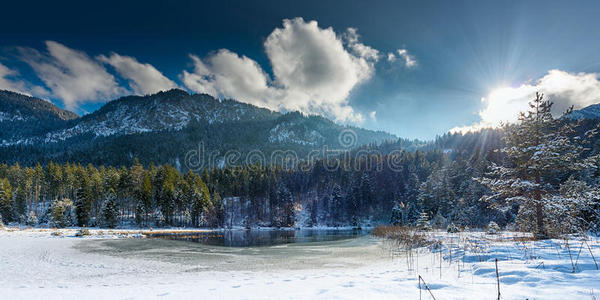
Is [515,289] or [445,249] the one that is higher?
[515,289]

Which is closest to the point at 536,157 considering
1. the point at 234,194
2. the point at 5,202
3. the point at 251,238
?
the point at 251,238

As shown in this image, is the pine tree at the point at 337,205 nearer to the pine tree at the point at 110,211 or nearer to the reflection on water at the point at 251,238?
the reflection on water at the point at 251,238

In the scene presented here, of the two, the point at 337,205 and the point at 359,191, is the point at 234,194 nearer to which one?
the point at 337,205

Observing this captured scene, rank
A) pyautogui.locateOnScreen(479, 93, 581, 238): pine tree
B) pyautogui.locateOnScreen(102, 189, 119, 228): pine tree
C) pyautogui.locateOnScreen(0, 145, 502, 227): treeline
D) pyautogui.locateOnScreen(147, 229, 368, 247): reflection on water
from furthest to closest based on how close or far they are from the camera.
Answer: pyautogui.locateOnScreen(0, 145, 502, 227): treeline < pyautogui.locateOnScreen(102, 189, 119, 228): pine tree < pyautogui.locateOnScreen(147, 229, 368, 247): reflection on water < pyautogui.locateOnScreen(479, 93, 581, 238): pine tree

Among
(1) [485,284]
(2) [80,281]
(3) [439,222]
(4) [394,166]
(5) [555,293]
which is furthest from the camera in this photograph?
(4) [394,166]

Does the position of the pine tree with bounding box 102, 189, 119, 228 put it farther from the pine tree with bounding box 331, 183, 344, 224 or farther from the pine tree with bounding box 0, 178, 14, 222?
the pine tree with bounding box 331, 183, 344, 224

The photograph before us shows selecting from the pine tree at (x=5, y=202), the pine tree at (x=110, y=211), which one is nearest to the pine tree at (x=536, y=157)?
the pine tree at (x=110, y=211)

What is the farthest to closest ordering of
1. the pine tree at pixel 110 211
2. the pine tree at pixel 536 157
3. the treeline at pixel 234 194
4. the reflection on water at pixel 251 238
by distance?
1. the treeline at pixel 234 194
2. the pine tree at pixel 110 211
3. the reflection on water at pixel 251 238
4. the pine tree at pixel 536 157

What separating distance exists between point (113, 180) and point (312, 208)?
61309mm

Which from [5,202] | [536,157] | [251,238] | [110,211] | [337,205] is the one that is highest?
[536,157]

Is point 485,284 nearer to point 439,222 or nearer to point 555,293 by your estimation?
point 555,293

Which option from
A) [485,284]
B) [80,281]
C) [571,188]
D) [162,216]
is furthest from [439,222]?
[162,216]

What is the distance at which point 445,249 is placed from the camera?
16.4 meters

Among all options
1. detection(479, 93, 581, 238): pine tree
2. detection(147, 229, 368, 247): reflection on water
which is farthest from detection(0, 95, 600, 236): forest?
detection(147, 229, 368, 247): reflection on water
